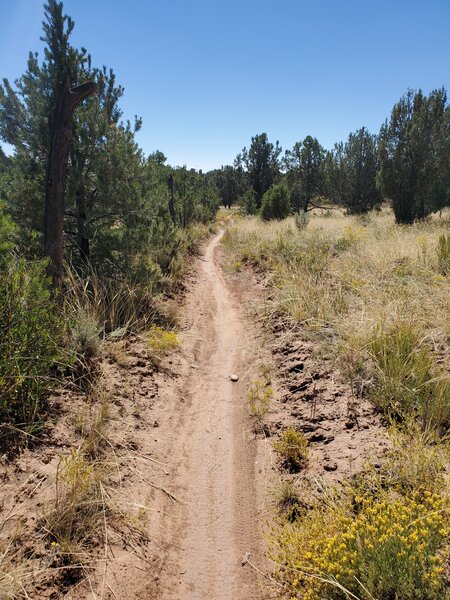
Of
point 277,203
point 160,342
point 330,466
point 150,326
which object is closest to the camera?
point 330,466

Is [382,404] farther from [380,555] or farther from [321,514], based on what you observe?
[380,555]

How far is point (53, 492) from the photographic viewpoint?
104 inches

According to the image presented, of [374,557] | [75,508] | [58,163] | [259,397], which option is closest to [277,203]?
[58,163]

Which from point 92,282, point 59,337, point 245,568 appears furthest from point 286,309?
point 245,568

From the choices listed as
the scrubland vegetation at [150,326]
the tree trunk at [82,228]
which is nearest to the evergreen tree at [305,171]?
the scrubland vegetation at [150,326]

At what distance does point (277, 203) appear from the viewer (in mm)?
20672

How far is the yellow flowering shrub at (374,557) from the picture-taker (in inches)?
68.6

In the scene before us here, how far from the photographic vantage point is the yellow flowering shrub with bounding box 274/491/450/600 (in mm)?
1743

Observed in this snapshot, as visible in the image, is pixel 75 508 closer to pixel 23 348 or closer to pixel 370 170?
pixel 23 348

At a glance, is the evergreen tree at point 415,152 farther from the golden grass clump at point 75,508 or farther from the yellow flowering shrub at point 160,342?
the golden grass clump at point 75,508

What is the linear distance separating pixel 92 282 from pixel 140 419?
9.86ft

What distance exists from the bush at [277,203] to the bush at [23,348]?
728 inches

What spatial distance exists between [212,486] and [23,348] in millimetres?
2191

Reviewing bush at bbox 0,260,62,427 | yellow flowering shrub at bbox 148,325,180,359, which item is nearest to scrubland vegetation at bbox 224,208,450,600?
yellow flowering shrub at bbox 148,325,180,359
